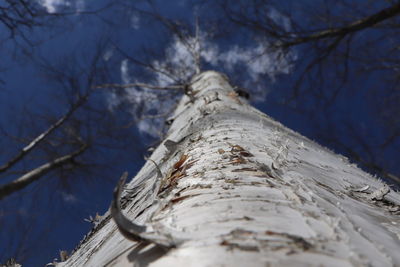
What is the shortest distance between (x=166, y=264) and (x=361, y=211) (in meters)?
0.51

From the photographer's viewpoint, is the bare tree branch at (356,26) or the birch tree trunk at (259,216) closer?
the birch tree trunk at (259,216)

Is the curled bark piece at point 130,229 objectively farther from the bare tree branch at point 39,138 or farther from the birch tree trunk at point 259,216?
the bare tree branch at point 39,138

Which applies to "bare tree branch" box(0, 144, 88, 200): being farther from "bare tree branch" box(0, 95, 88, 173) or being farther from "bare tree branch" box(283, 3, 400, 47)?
"bare tree branch" box(283, 3, 400, 47)

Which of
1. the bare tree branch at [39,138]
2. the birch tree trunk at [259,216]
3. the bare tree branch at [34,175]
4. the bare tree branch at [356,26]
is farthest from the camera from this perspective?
the bare tree branch at [39,138]

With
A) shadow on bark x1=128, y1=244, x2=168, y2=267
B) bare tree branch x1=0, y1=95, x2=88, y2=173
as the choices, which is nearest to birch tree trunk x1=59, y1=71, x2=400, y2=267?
shadow on bark x1=128, y1=244, x2=168, y2=267

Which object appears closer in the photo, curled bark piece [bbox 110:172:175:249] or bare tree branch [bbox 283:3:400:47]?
curled bark piece [bbox 110:172:175:249]

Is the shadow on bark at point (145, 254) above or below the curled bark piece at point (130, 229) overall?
below

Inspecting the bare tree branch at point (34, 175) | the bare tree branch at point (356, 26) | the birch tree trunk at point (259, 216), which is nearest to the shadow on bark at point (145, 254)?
the birch tree trunk at point (259, 216)

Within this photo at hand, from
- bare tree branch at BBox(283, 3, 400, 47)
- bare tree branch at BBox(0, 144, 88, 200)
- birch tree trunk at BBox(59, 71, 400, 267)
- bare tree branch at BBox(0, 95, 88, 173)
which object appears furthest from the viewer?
bare tree branch at BBox(0, 95, 88, 173)

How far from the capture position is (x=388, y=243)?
59 centimetres

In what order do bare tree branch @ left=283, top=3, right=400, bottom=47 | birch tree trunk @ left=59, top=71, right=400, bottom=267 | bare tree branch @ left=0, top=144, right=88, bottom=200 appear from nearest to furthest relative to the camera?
1. birch tree trunk @ left=59, top=71, right=400, bottom=267
2. bare tree branch @ left=283, top=3, right=400, bottom=47
3. bare tree branch @ left=0, top=144, right=88, bottom=200

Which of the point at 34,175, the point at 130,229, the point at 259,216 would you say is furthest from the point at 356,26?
the point at 34,175

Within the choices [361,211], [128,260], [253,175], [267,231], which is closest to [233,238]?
[267,231]

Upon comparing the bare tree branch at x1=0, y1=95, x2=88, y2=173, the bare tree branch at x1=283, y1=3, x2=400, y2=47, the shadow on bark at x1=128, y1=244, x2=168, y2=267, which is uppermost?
the bare tree branch at x1=0, y1=95, x2=88, y2=173
